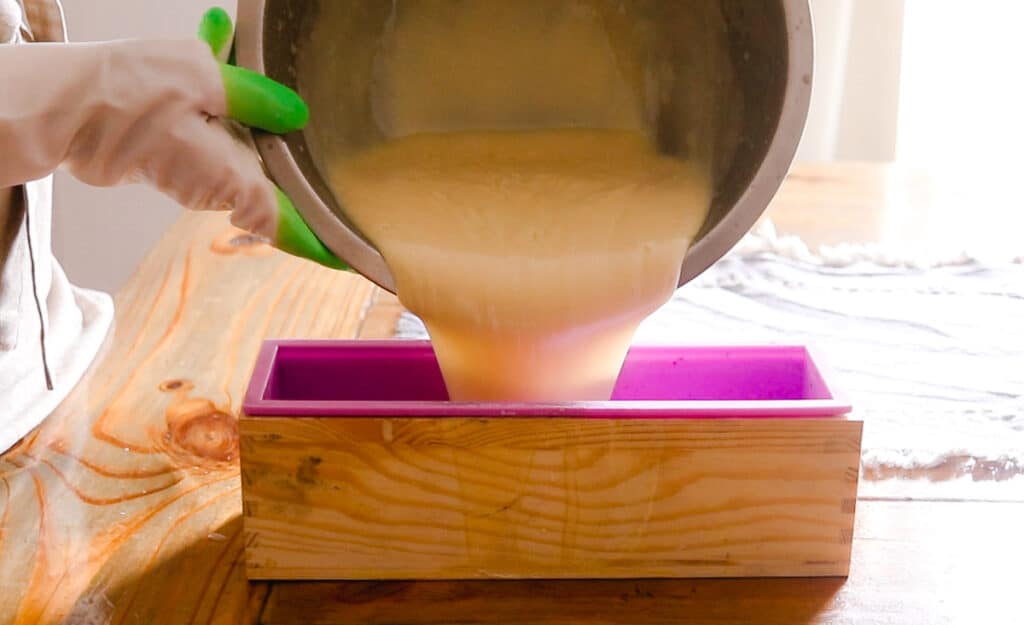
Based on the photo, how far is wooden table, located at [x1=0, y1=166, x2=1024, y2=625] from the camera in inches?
30.3

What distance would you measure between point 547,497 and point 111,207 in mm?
1566

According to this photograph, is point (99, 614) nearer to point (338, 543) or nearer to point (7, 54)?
point (338, 543)

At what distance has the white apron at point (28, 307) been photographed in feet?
3.14

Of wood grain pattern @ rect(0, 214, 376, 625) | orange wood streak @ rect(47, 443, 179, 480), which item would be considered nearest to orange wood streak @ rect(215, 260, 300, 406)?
wood grain pattern @ rect(0, 214, 376, 625)

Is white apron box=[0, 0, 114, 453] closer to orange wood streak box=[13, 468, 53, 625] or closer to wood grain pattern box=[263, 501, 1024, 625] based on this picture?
orange wood streak box=[13, 468, 53, 625]

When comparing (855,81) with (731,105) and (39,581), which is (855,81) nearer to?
(731,105)

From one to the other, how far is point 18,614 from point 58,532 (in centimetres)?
9

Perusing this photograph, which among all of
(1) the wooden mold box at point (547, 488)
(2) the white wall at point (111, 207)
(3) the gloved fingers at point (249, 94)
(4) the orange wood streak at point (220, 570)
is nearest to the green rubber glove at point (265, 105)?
(3) the gloved fingers at point (249, 94)

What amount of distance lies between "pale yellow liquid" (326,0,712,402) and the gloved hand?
8 centimetres

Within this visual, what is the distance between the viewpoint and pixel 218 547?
84cm

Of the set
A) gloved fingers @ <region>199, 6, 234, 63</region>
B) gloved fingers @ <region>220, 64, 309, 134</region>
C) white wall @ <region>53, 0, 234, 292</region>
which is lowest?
white wall @ <region>53, 0, 234, 292</region>

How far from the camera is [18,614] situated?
2.50 ft

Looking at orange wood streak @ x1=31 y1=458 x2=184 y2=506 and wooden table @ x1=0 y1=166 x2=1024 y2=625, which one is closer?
wooden table @ x1=0 y1=166 x2=1024 y2=625

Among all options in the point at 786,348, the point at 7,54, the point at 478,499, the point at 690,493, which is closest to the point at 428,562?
the point at 478,499
